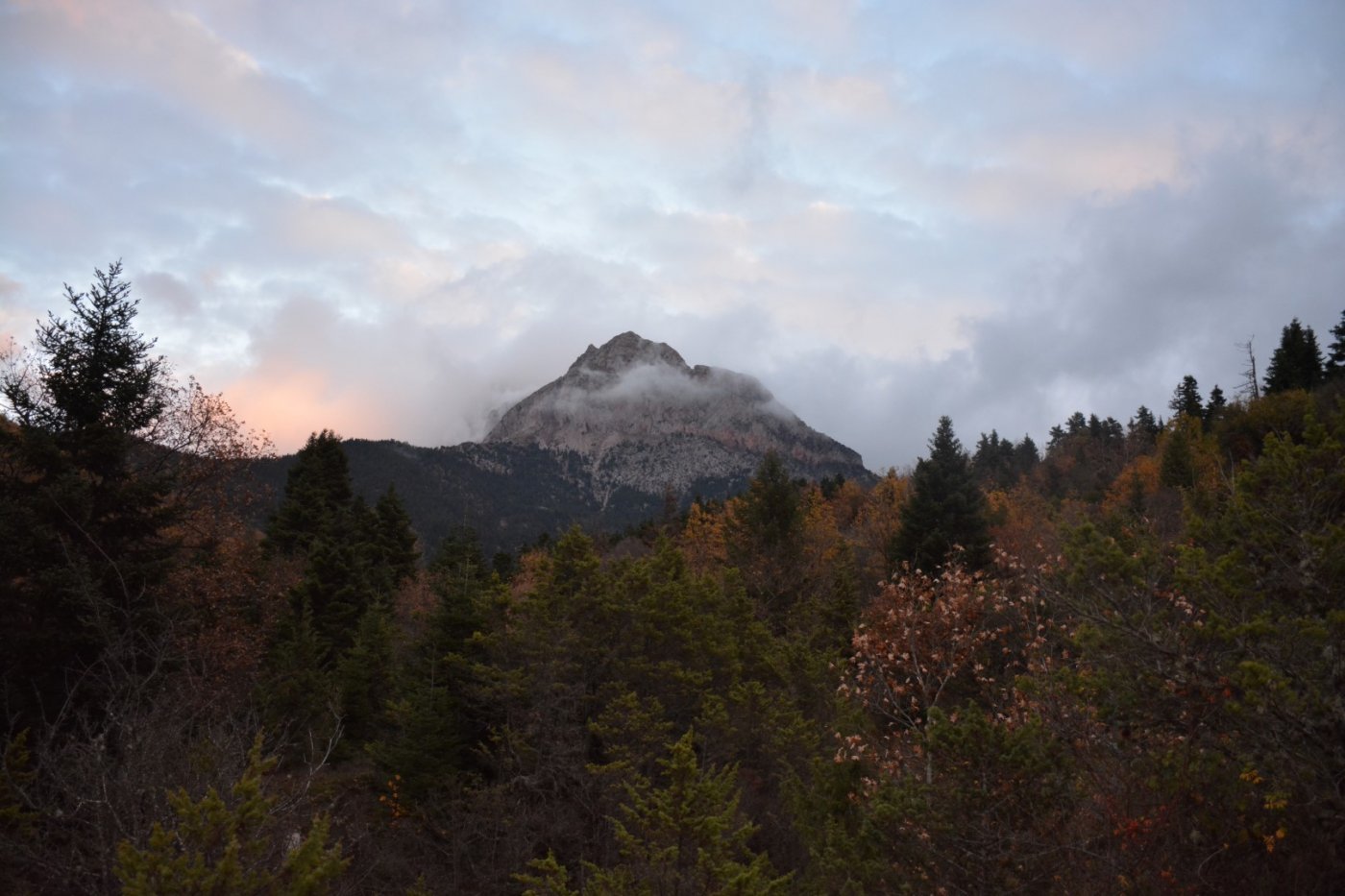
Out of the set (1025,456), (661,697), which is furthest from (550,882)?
(1025,456)

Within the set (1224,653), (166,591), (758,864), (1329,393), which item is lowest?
(758,864)

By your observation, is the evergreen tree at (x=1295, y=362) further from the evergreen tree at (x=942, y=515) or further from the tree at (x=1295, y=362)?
the evergreen tree at (x=942, y=515)

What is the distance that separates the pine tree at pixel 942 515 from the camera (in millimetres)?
28953

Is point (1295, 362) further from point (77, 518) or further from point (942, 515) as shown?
point (77, 518)

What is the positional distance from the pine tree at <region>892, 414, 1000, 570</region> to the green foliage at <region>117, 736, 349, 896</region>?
982 inches

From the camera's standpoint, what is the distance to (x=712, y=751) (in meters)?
19.6

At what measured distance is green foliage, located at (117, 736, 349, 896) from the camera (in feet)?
19.9

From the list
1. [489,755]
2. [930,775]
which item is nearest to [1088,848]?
[930,775]

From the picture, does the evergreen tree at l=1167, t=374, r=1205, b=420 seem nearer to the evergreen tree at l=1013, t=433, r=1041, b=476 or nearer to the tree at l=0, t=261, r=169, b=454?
the evergreen tree at l=1013, t=433, r=1041, b=476

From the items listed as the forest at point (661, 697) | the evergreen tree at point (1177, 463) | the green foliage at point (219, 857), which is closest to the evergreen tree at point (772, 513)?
the forest at point (661, 697)

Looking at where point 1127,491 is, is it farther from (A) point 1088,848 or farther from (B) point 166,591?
(B) point 166,591

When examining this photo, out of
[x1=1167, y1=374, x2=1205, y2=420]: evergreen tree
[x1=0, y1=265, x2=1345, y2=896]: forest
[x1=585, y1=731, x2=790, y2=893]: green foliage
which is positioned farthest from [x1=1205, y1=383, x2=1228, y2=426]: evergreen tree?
[x1=585, y1=731, x2=790, y2=893]: green foliage

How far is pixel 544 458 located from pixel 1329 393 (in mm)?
169003

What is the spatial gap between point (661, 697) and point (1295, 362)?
196ft
